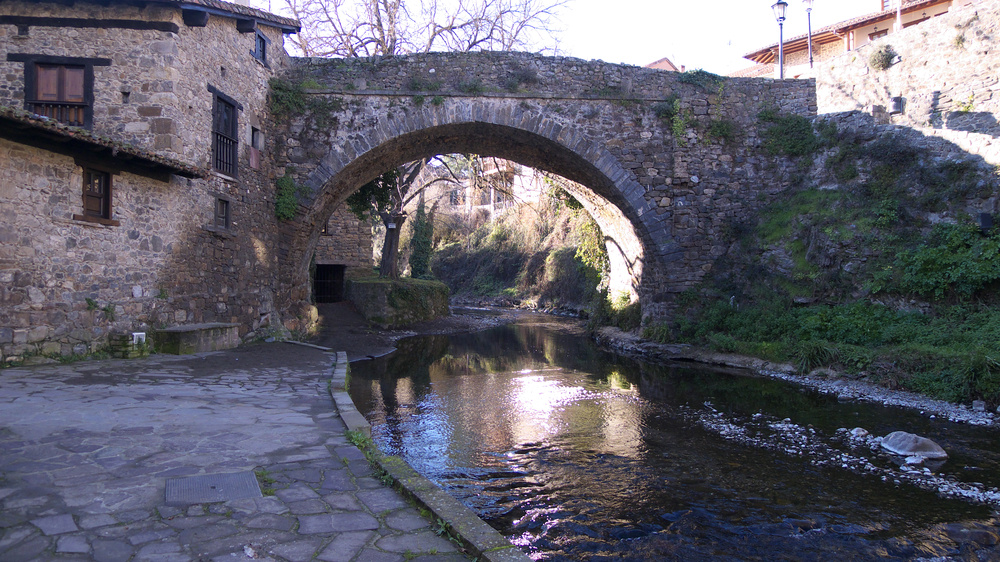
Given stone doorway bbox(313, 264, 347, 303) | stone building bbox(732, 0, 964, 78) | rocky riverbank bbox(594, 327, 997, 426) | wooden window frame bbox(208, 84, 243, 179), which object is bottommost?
rocky riverbank bbox(594, 327, 997, 426)

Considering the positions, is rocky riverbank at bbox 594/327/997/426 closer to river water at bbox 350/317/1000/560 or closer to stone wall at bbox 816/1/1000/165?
river water at bbox 350/317/1000/560

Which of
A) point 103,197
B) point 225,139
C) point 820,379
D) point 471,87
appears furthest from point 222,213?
point 820,379

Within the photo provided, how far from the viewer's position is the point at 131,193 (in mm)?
8398

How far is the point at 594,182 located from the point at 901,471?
904 centimetres

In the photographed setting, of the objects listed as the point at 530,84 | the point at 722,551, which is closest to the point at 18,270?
the point at 722,551

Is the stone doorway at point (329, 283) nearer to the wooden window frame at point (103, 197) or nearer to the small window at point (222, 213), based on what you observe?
the small window at point (222, 213)

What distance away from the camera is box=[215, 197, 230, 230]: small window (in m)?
10.2

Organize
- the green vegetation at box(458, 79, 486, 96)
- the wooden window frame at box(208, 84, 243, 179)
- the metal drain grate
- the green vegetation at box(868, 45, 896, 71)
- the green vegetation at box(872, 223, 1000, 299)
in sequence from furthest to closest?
1. the green vegetation at box(458, 79, 486, 96)
2. the green vegetation at box(868, 45, 896, 71)
3. the wooden window frame at box(208, 84, 243, 179)
4. the green vegetation at box(872, 223, 1000, 299)
5. the metal drain grate

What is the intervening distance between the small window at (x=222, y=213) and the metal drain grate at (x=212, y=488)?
25.3 ft

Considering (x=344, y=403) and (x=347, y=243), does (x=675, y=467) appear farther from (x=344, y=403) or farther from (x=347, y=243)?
(x=347, y=243)

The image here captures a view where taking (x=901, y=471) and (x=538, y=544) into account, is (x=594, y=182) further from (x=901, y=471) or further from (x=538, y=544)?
(x=538, y=544)

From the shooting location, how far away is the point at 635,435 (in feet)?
21.2

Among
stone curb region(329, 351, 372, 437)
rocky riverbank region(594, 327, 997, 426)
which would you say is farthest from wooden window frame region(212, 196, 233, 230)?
rocky riverbank region(594, 327, 997, 426)

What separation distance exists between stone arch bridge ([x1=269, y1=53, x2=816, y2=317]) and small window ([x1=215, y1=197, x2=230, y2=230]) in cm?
178
